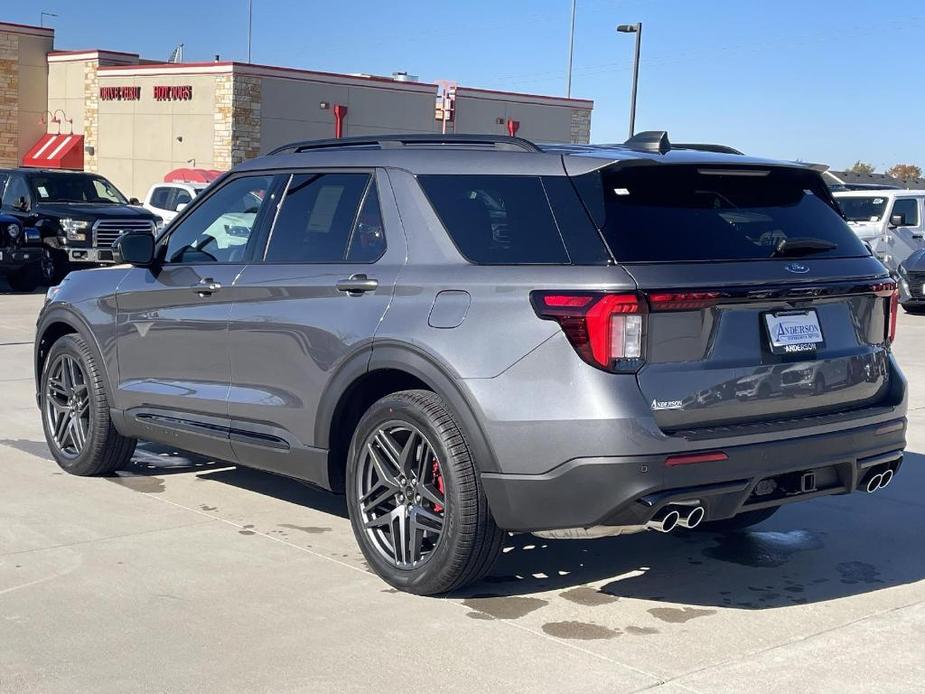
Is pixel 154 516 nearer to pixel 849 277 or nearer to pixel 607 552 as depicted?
pixel 607 552

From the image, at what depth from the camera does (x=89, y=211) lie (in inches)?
822

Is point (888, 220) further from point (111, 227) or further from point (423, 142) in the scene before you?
point (423, 142)

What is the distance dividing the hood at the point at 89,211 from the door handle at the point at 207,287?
49.5 ft

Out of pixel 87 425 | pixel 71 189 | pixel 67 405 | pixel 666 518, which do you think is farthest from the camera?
pixel 71 189

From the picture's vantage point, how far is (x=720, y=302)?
15.8 feet

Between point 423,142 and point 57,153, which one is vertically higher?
point 57,153

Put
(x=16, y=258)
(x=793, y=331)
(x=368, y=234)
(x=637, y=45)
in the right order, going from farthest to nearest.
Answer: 1. (x=637, y=45)
2. (x=16, y=258)
3. (x=368, y=234)
4. (x=793, y=331)

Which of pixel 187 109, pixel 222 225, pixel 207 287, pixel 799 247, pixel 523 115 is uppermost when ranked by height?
pixel 523 115

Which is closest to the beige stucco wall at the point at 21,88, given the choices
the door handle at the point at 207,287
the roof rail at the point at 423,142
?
the door handle at the point at 207,287

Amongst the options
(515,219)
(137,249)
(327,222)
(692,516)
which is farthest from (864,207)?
(692,516)

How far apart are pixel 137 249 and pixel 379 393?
185 centimetres

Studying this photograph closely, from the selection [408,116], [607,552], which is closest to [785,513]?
[607,552]

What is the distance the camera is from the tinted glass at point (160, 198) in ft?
82.4

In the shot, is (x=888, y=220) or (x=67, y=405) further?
(x=888, y=220)
